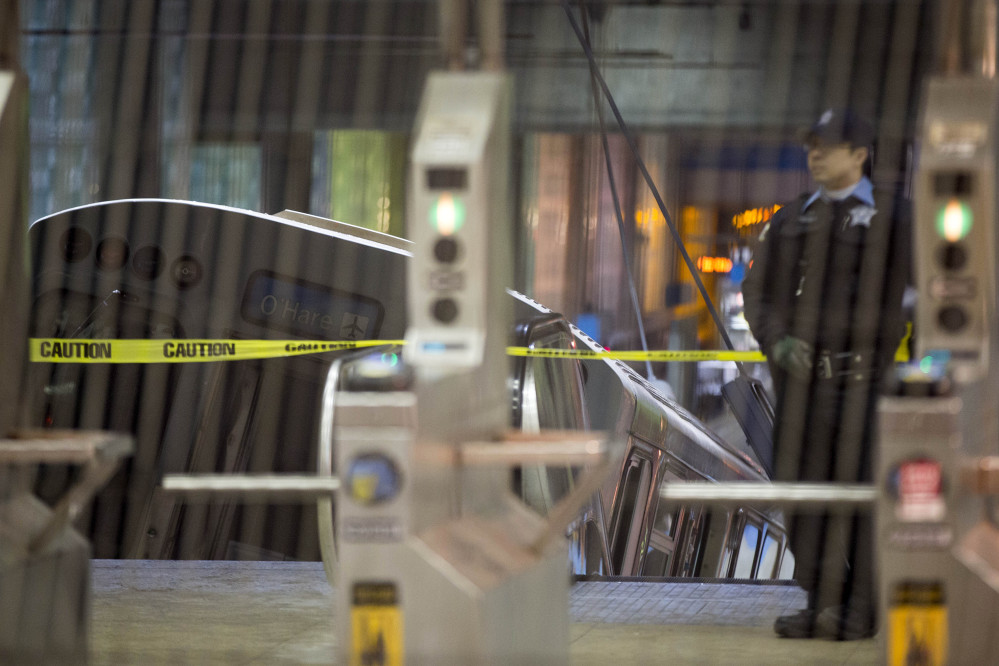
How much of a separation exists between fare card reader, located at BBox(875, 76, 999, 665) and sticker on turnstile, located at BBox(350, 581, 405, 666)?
0.94m

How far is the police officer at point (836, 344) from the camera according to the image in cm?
328

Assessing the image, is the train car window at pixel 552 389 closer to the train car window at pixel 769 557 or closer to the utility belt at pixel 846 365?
the train car window at pixel 769 557

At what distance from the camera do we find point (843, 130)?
10.9 ft

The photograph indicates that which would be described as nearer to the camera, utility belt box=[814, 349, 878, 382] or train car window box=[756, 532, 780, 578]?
utility belt box=[814, 349, 878, 382]

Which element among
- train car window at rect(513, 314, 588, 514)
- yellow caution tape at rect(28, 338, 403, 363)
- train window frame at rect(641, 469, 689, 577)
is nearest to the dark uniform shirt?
train car window at rect(513, 314, 588, 514)

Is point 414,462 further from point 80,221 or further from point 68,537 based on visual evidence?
point 80,221

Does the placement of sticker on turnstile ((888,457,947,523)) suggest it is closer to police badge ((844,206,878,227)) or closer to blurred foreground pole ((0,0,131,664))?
police badge ((844,206,878,227))

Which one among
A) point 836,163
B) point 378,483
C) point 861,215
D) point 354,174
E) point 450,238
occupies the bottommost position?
point 378,483

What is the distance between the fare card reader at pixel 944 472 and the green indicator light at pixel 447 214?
90cm

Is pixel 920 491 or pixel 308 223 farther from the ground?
pixel 308 223

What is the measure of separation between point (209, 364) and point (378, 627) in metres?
3.02

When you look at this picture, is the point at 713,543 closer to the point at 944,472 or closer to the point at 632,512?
the point at 632,512

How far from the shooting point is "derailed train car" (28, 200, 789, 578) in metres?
5.05

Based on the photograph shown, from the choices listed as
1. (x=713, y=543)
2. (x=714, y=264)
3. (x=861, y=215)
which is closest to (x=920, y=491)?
(x=861, y=215)
